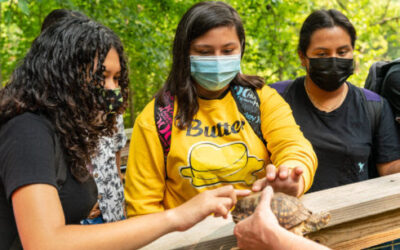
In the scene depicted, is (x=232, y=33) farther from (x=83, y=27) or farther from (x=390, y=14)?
(x=390, y=14)

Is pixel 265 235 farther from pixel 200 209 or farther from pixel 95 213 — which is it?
pixel 95 213

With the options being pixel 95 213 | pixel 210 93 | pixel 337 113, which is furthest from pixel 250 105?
pixel 95 213

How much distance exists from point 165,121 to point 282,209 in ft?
2.99

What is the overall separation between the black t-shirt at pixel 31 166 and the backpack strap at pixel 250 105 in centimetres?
109

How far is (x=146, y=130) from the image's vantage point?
2004 mm

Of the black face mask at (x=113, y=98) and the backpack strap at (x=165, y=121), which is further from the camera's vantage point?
the backpack strap at (x=165, y=121)

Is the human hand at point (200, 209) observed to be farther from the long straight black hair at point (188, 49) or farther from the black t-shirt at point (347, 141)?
the black t-shirt at point (347, 141)

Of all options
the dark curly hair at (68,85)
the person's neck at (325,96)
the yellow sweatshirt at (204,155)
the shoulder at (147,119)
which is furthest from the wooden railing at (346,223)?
the person's neck at (325,96)

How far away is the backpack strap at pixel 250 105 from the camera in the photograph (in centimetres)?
210

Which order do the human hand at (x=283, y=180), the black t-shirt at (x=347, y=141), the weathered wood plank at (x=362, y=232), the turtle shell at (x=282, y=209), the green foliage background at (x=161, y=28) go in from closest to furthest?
the turtle shell at (x=282, y=209) → the weathered wood plank at (x=362, y=232) → the human hand at (x=283, y=180) → the black t-shirt at (x=347, y=141) → the green foliage background at (x=161, y=28)

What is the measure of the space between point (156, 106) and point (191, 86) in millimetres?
277

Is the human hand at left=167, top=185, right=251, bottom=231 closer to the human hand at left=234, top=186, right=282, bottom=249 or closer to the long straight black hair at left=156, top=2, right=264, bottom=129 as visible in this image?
the human hand at left=234, top=186, right=282, bottom=249

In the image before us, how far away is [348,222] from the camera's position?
1.53 m

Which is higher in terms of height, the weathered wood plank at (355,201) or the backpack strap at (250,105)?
the backpack strap at (250,105)
